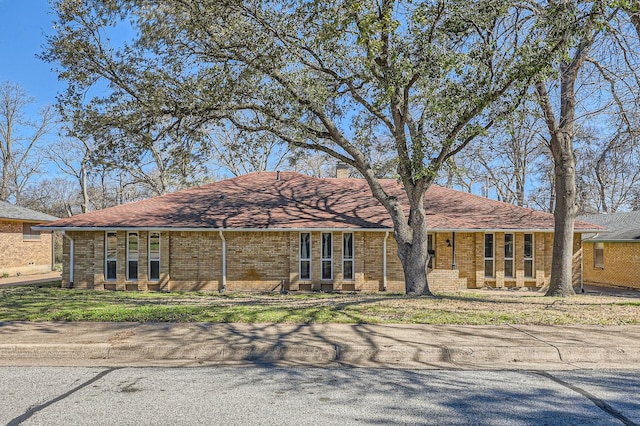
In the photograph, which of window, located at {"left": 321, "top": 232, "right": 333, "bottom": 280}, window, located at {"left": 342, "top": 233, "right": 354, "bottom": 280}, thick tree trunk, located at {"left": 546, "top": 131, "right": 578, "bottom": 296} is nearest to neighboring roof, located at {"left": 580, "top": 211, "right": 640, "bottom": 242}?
thick tree trunk, located at {"left": 546, "top": 131, "right": 578, "bottom": 296}

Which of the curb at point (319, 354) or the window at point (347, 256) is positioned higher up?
the window at point (347, 256)

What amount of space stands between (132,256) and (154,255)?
82cm

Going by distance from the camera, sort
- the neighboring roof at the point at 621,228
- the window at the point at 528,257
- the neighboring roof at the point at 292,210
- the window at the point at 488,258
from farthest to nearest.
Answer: the neighboring roof at the point at 621,228 < the window at the point at 528,257 < the window at the point at 488,258 < the neighboring roof at the point at 292,210

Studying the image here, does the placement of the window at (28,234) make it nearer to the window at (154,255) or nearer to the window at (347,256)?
the window at (154,255)

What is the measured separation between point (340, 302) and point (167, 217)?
871 centimetres

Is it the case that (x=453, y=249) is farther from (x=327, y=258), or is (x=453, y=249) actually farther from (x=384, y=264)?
(x=327, y=258)

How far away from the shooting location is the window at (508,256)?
17812 mm

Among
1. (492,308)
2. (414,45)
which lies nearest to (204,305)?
(492,308)

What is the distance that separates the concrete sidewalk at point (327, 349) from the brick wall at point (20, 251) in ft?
59.2

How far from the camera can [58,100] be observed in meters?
11.1

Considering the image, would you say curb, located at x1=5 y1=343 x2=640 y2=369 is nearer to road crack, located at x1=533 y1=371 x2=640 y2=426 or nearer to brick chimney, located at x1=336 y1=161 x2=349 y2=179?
road crack, located at x1=533 y1=371 x2=640 y2=426

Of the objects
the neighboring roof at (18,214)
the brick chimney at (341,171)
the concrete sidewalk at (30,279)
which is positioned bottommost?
the concrete sidewalk at (30,279)

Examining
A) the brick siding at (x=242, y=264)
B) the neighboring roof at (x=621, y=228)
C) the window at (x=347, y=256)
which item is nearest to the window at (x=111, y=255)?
the brick siding at (x=242, y=264)

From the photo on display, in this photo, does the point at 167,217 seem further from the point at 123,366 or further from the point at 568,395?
the point at 568,395
